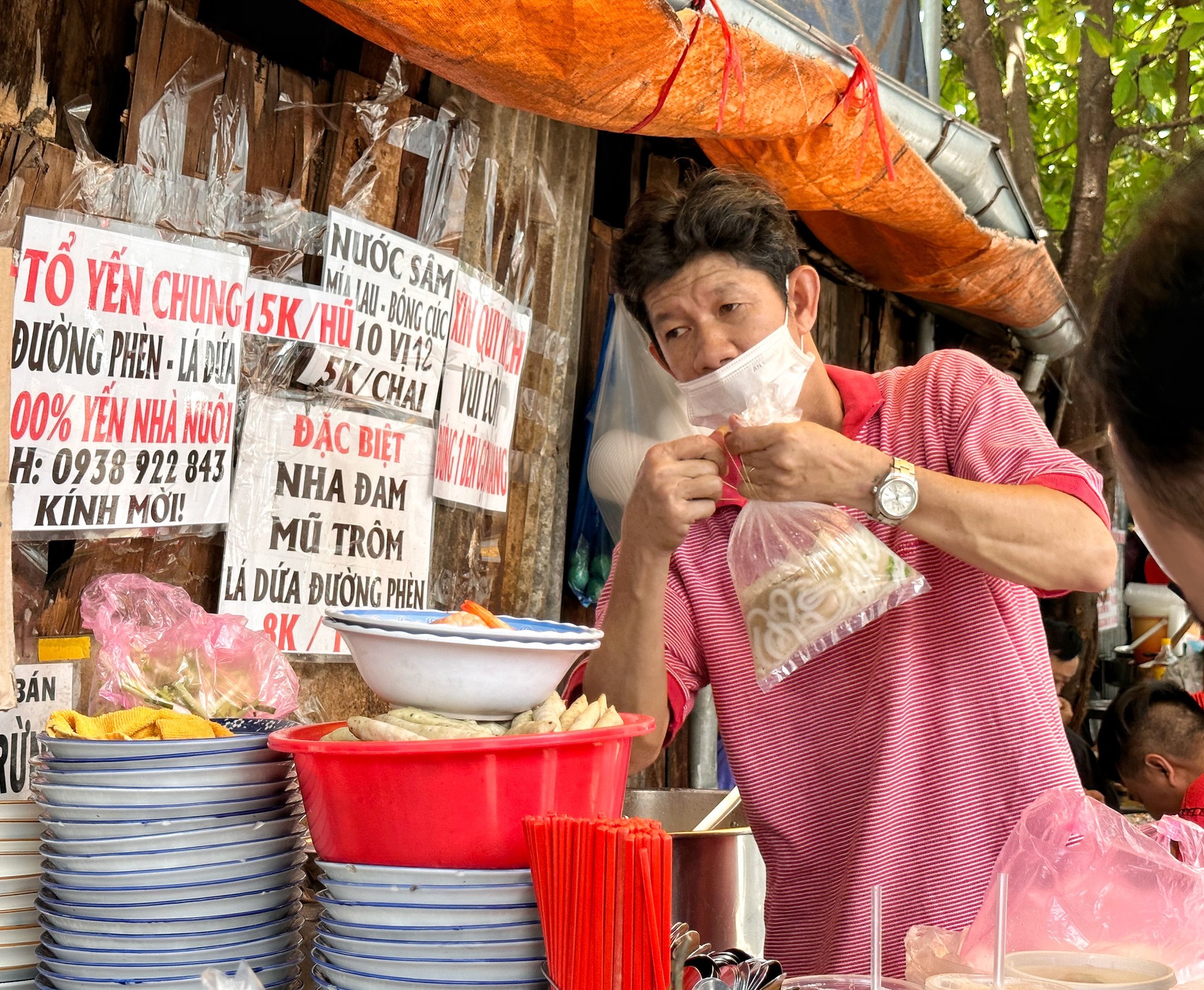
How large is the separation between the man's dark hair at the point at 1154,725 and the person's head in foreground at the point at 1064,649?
686 millimetres

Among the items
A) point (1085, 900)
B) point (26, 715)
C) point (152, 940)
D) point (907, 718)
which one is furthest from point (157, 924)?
point (907, 718)

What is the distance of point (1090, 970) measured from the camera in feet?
3.70

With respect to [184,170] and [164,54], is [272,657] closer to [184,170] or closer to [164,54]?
[184,170]

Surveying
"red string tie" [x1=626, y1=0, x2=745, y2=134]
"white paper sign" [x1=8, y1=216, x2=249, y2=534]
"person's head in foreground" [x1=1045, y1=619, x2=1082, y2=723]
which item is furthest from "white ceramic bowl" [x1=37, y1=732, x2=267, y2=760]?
"person's head in foreground" [x1=1045, y1=619, x2=1082, y2=723]

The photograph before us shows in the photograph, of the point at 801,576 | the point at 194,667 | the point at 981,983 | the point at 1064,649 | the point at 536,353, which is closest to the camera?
the point at 981,983

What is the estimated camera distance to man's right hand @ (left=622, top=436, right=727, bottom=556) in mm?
1834

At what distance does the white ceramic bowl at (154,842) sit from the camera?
1.27 m

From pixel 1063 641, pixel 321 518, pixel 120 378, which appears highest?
pixel 120 378

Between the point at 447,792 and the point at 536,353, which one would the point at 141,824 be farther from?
the point at 536,353

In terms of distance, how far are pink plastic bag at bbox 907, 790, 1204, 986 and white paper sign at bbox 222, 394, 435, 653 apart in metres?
1.43

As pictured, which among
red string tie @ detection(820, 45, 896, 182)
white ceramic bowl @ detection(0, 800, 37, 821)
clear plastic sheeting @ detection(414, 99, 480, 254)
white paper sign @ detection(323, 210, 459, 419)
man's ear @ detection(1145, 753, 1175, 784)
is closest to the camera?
white ceramic bowl @ detection(0, 800, 37, 821)

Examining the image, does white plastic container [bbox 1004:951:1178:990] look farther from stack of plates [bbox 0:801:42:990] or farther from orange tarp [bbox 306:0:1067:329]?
orange tarp [bbox 306:0:1067:329]

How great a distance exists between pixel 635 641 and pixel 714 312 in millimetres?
600

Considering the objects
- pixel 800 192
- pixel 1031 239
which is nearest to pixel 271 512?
pixel 800 192
